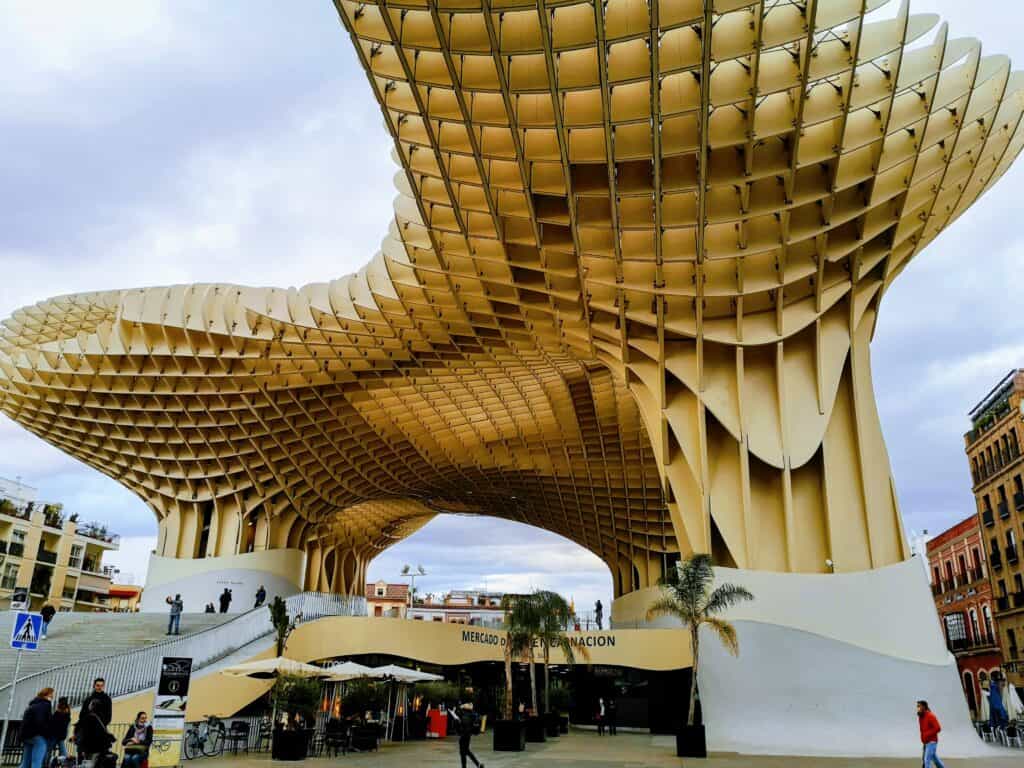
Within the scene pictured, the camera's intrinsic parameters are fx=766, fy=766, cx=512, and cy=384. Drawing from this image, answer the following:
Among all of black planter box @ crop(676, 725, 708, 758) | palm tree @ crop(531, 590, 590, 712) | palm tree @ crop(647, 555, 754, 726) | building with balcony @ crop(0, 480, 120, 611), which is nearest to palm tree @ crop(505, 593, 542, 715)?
palm tree @ crop(531, 590, 590, 712)

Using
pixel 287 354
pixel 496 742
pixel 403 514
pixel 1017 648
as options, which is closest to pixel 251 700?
pixel 496 742

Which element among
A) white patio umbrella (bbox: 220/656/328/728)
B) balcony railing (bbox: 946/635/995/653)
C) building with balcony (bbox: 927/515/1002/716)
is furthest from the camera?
building with balcony (bbox: 927/515/1002/716)

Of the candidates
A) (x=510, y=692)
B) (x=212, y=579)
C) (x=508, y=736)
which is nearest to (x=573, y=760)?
(x=508, y=736)

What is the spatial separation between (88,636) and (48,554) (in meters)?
45.8

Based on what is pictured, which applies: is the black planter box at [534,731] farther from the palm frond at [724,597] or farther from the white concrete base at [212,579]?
the white concrete base at [212,579]

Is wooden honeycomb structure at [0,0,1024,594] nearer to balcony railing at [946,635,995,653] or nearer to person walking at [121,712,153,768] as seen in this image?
person walking at [121,712,153,768]

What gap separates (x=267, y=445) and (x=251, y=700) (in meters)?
21.2

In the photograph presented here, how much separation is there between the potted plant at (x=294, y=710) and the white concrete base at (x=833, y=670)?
10876 mm

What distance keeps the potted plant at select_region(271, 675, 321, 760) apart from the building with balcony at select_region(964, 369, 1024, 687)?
137 ft

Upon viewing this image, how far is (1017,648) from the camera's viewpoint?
44781mm

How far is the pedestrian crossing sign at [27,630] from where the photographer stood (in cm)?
1153

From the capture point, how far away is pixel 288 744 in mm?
18266

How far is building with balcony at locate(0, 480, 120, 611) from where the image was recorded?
61625 millimetres

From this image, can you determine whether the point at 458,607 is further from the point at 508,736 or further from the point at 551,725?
the point at 508,736
